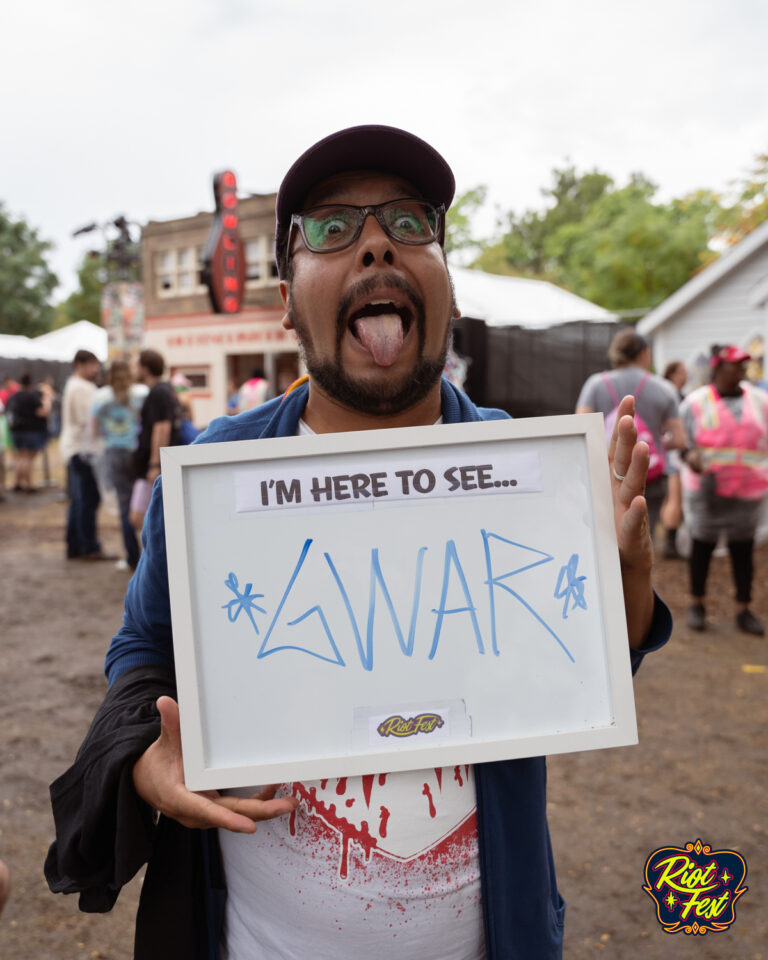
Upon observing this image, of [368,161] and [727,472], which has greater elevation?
[368,161]

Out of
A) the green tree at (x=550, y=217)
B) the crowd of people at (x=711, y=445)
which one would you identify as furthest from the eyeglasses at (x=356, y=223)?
the green tree at (x=550, y=217)

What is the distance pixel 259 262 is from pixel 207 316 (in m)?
2.57

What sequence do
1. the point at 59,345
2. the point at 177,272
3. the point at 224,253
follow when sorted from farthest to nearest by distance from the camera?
the point at 177,272, the point at 59,345, the point at 224,253

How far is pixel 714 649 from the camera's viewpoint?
17.7 ft

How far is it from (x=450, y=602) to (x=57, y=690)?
4.42 meters

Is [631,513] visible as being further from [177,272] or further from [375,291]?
[177,272]

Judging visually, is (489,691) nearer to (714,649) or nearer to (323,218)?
(323,218)

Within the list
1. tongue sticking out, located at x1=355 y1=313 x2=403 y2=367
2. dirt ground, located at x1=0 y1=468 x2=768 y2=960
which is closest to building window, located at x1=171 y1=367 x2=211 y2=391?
dirt ground, located at x1=0 y1=468 x2=768 y2=960

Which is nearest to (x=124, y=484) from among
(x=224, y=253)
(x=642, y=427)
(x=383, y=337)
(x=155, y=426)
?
(x=155, y=426)

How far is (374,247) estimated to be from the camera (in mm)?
1341

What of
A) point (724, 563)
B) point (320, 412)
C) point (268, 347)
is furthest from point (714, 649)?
point (268, 347)

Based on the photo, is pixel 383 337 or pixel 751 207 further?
pixel 751 207

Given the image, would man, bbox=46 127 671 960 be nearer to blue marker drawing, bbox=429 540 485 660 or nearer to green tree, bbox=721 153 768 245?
blue marker drawing, bbox=429 540 485 660

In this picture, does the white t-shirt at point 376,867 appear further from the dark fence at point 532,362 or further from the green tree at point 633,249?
the green tree at point 633,249
